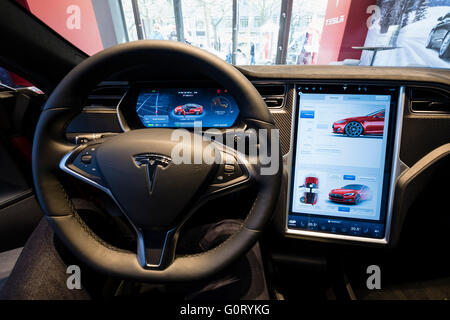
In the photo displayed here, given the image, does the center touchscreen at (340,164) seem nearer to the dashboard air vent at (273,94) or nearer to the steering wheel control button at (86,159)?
the dashboard air vent at (273,94)

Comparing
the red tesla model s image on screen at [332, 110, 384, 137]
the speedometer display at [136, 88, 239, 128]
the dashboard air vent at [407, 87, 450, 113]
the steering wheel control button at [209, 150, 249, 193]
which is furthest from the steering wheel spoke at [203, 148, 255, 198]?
the dashboard air vent at [407, 87, 450, 113]

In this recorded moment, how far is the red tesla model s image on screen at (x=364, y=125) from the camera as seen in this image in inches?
29.0

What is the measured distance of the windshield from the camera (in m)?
2.77

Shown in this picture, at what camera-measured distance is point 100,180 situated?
0.57 m

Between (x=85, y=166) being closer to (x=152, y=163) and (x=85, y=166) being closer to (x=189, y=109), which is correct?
(x=152, y=163)

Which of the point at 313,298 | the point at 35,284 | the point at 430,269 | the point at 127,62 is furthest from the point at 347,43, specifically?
the point at 35,284

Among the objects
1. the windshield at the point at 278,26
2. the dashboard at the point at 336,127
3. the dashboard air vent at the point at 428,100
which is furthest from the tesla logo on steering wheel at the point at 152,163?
the windshield at the point at 278,26

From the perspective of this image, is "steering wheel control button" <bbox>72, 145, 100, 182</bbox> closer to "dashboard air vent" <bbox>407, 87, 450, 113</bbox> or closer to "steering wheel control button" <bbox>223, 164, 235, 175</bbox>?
"steering wheel control button" <bbox>223, 164, 235, 175</bbox>

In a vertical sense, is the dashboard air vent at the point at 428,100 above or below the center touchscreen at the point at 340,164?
above

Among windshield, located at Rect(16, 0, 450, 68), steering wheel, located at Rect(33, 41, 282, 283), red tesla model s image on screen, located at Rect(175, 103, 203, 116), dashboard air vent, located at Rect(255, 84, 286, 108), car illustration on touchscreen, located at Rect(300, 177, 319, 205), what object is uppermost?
windshield, located at Rect(16, 0, 450, 68)

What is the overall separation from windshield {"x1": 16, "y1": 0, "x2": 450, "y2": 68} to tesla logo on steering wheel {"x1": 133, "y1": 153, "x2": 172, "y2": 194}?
8.52 feet

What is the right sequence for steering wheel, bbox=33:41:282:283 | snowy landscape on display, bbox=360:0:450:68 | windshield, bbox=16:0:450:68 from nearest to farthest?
steering wheel, bbox=33:41:282:283
snowy landscape on display, bbox=360:0:450:68
windshield, bbox=16:0:450:68

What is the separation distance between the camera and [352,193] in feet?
2.60

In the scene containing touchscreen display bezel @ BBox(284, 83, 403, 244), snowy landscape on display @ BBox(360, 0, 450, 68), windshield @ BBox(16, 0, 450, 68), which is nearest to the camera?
touchscreen display bezel @ BBox(284, 83, 403, 244)
